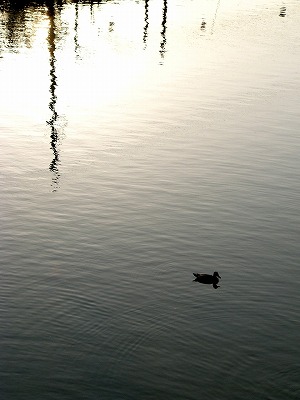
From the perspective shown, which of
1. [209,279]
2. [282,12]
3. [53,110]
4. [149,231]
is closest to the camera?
[209,279]

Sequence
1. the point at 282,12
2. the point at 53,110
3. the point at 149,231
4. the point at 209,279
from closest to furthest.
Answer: the point at 209,279, the point at 149,231, the point at 53,110, the point at 282,12

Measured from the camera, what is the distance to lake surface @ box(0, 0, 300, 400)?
61.1 ft

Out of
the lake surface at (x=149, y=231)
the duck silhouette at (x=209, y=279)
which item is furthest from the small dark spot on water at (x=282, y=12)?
the duck silhouette at (x=209, y=279)

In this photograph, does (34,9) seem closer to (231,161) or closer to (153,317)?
(231,161)

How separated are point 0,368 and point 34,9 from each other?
85022 mm

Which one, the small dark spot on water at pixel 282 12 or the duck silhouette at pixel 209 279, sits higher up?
the small dark spot on water at pixel 282 12

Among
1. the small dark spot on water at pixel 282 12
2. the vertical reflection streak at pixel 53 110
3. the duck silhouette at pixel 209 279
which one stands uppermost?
the small dark spot on water at pixel 282 12

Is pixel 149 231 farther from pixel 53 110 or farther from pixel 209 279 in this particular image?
pixel 53 110

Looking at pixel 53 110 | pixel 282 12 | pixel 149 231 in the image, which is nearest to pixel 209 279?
pixel 149 231

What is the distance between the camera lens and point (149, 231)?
27.1 m

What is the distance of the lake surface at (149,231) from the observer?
18.6 metres

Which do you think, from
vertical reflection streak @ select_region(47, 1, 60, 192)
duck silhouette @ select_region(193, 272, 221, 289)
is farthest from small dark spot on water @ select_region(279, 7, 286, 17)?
duck silhouette @ select_region(193, 272, 221, 289)

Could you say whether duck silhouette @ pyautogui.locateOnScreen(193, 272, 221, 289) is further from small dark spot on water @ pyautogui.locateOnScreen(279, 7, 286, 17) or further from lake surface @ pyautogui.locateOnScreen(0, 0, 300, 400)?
small dark spot on water @ pyautogui.locateOnScreen(279, 7, 286, 17)

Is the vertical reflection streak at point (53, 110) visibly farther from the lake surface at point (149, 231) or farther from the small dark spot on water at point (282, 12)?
the small dark spot on water at point (282, 12)
